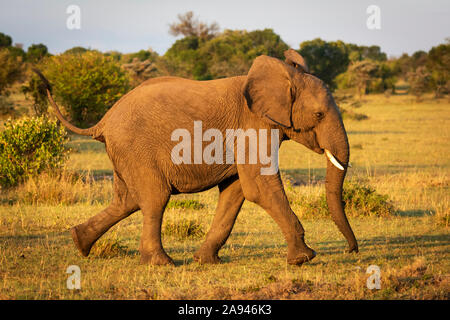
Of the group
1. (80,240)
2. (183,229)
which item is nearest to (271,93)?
(80,240)

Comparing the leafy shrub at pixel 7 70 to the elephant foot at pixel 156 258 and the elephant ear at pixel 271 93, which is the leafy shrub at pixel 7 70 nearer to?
the elephant foot at pixel 156 258

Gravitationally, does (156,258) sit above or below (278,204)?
below

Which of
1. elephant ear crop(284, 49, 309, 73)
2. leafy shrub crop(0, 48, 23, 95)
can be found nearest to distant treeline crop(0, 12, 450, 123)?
leafy shrub crop(0, 48, 23, 95)

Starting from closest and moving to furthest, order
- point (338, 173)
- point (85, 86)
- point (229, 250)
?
1. point (338, 173)
2. point (229, 250)
3. point (85, 86)

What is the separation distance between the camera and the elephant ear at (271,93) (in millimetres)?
7223

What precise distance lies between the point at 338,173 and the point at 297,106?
3.15 ft

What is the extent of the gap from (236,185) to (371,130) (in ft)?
74.8

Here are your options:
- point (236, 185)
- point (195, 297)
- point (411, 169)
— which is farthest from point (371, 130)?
point (195, 297)

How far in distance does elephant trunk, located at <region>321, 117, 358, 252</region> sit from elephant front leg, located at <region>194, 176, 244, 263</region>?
1.11m

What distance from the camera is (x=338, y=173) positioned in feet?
24.7

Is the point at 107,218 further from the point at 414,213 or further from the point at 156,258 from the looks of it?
the point at 414,213

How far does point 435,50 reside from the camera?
52625 millimetres

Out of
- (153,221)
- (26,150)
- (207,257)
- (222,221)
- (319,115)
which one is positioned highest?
(319,115)

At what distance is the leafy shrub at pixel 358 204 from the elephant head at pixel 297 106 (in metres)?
3.72
